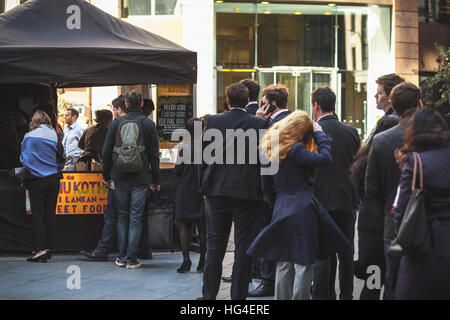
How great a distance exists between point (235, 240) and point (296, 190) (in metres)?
1.00

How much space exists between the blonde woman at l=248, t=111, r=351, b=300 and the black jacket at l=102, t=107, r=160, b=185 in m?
2.95

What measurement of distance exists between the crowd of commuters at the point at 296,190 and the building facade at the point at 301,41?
9121mm

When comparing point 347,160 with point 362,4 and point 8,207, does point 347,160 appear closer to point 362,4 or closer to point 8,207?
point 8,207

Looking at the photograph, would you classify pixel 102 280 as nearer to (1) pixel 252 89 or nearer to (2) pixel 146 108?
(2) pixel 146 108

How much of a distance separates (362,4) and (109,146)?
12.1 metres

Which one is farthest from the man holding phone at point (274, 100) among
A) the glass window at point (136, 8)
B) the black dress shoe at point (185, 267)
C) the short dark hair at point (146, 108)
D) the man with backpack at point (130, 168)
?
the glass window at point (136, 8)

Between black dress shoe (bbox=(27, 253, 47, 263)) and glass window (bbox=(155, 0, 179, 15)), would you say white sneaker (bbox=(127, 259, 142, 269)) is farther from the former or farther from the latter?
glass window (bbox=(155, 0, 179, 15))

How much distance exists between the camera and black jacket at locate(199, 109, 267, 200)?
5633mm

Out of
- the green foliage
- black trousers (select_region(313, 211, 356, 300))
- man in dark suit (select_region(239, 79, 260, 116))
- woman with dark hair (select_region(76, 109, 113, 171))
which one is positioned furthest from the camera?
the green foliage

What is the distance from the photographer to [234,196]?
5.61 meters

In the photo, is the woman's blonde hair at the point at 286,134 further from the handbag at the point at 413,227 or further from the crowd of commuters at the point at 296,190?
the handbag at the point at 413,227

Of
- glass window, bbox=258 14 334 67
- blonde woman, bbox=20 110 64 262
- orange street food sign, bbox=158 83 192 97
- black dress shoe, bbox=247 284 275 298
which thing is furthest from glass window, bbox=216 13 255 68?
black dress shoe, bbox=247 284 275 298

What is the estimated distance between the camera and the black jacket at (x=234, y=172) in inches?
222

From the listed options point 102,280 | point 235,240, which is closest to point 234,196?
point 235,240
